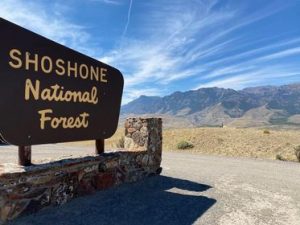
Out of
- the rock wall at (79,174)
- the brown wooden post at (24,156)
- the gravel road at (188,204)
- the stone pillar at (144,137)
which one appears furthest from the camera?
the stone pillar at (144,137)

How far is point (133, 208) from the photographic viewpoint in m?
8.09

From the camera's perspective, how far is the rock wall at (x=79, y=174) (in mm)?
6727

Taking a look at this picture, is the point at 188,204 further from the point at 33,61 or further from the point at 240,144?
the point at 240,144

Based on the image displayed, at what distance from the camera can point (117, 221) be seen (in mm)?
7148

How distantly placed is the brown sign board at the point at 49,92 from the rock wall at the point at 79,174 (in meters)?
0.65

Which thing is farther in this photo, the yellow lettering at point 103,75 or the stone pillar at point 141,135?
the stone pillar at point 141,135

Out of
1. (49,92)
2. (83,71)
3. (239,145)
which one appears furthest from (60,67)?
(239,145)

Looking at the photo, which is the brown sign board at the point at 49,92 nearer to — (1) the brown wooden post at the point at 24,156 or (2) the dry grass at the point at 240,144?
(1) the brown wooden post at the point at 24,156

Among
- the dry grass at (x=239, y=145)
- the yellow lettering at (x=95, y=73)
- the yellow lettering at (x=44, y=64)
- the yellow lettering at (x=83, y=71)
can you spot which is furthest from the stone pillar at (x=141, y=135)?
the dry grass at (x=239, y=145)

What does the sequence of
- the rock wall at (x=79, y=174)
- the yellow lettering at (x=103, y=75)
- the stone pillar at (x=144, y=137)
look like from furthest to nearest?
the stone pillar at (x=144, y=137)
the yellow lettering at (x=103, y=75)
the rock wall at (x=79, y=174)

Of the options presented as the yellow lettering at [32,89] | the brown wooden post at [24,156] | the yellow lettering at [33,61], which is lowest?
the brown wooden post at [24,156]

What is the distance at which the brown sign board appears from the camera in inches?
266

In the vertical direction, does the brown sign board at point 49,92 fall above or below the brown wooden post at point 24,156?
above

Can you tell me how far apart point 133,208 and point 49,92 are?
3.33 meters
